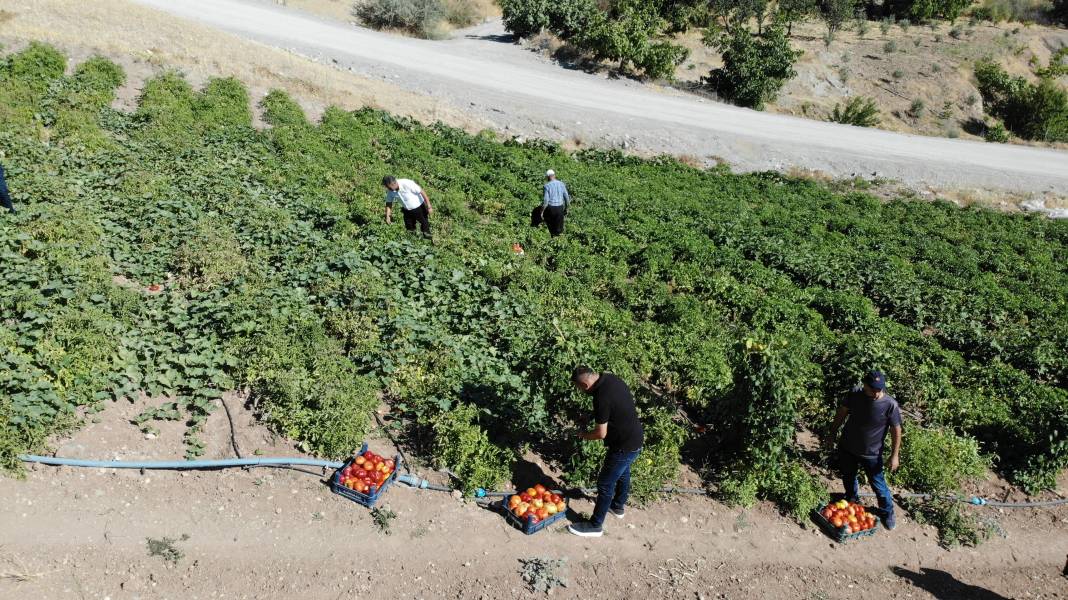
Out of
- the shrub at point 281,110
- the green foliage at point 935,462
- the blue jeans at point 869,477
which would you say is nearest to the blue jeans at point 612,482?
the blue jeans at point 869,477

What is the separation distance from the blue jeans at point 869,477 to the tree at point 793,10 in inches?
1737

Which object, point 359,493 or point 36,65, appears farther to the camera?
point 36,65

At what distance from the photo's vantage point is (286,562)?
6113mm

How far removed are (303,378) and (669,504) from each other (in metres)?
4.36

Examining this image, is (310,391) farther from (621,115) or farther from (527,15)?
(527,15)

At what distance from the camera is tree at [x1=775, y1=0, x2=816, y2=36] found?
148ft

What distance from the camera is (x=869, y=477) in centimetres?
738

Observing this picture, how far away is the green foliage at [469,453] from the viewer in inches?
280

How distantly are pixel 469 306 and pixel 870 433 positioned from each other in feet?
18.1

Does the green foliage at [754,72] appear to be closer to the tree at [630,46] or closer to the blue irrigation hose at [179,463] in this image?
the tree at [630,46]

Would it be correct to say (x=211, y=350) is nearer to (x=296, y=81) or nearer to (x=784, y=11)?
(x=296, y=81)

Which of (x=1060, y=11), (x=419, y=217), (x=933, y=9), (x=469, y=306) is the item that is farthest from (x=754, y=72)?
(x=1060, y=11)

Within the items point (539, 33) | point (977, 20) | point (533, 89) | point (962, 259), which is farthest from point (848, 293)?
point (977, 20)

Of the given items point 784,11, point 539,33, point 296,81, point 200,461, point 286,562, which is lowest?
point 286,562
